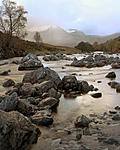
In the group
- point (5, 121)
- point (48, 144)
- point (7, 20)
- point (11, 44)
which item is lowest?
point (48, 144)

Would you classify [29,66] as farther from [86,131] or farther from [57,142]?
[57,142]

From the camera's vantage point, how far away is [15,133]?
3246 millimetres

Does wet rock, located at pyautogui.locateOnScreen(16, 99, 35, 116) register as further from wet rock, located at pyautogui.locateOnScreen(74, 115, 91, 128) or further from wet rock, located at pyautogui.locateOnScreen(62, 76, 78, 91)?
wet rock, located at pyautogui.locateOnScreen(62, 76, 78, 91)

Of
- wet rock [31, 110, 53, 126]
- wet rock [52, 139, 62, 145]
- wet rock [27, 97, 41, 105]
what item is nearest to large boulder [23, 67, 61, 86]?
wet rock [27, 97, 41, 105]

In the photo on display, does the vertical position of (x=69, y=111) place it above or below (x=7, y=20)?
below

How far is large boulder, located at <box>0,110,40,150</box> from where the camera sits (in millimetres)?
3150

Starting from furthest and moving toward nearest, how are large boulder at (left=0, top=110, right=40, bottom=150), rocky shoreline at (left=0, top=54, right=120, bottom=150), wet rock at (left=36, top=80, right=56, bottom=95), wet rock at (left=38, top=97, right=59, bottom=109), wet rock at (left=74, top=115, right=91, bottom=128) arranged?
wet rock at (left=36, top=80, right=56, bottom=95), wet rock at (left=38, top=97, right=59, bottom=109), wet rock at (left=74, top=115, right=91, bottom=128), rocky shoreline at (left=0, top=54, right=120, bottom=150), large boulder at (left=0, top=110, right=40, bottom=150)

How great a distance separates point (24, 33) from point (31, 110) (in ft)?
113

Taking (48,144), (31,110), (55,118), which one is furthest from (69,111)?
(48,144)

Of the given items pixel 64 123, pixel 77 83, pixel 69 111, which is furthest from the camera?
pixel 77 83

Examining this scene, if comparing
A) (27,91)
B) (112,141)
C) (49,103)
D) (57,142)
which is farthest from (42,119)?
(27,91)

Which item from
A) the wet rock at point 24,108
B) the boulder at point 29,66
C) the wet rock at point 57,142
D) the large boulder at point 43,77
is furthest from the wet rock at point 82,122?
the boulder at point 29,66

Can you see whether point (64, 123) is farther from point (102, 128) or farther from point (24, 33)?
point (24, 33)

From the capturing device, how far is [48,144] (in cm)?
368
